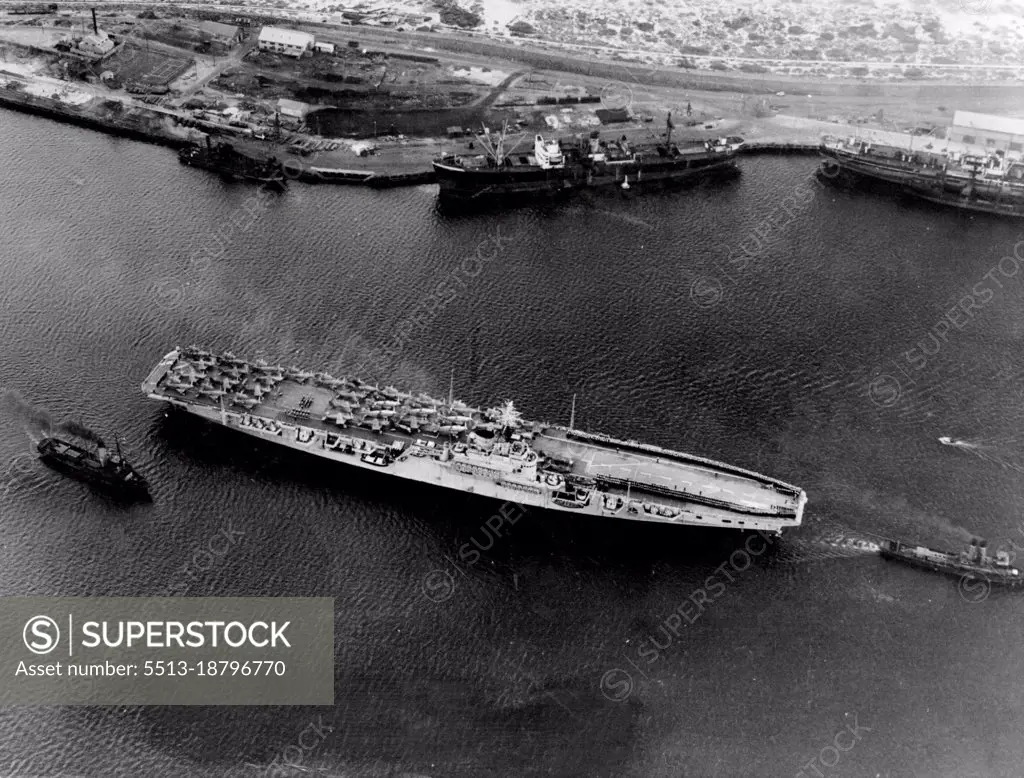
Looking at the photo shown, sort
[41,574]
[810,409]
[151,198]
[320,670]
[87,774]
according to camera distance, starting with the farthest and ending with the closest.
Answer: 1. [151,198]
2. [810,409]
3. [41,574]
4. [320,670]
5. [87,774]

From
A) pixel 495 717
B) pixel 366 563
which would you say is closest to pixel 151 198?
pixel 366 563

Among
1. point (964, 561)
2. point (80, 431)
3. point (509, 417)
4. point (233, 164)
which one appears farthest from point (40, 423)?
point (964, 561)

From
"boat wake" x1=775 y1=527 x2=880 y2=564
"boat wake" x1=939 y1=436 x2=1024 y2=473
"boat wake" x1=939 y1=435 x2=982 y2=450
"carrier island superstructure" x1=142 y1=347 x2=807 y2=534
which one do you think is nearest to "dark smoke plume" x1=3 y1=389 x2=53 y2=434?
"carrier island superstructure" x1=142 y1=347 x2=807 y2=534

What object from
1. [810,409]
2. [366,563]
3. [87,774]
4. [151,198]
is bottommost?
[87,774]

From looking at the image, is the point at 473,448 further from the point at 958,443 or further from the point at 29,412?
the point at 958,443

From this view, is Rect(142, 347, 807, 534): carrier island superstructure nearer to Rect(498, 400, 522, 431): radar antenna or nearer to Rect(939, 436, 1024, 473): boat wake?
Rect(498, 400, 522, 431): radar antenna

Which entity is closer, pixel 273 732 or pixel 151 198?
pixel 273 732

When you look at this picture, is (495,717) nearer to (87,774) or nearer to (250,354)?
(87,774)
